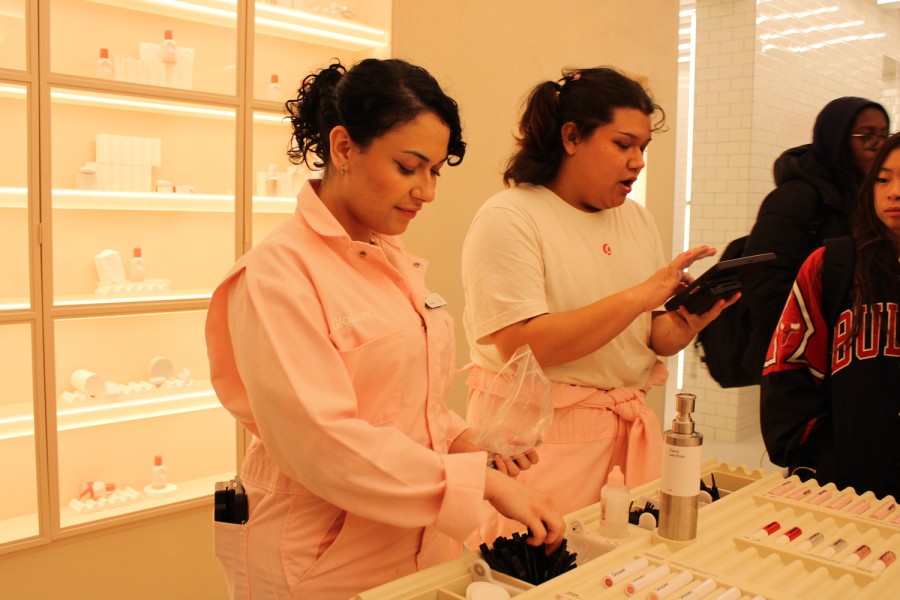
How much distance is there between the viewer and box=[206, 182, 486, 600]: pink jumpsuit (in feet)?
3.98

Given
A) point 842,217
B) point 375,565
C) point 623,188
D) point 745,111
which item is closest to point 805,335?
point 623,188

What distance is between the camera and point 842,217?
2.83 m

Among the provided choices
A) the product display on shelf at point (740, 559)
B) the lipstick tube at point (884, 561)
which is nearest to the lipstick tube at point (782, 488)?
the product display on shelf at point (740, 559)

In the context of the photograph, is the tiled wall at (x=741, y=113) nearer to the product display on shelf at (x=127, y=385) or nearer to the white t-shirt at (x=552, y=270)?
the product display on shelf at (x=127, y=385)

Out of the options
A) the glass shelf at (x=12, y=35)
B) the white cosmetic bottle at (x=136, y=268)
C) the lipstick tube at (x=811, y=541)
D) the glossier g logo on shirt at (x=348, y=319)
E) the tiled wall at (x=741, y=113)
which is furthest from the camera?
the tiled wall at (x=741, y=113)

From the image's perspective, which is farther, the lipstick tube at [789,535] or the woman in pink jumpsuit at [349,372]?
the lipstick tube at [789,535]

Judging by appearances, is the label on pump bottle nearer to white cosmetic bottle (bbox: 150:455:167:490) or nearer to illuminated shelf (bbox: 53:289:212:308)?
illuminated shelf (bbox: 53:289:212:308)

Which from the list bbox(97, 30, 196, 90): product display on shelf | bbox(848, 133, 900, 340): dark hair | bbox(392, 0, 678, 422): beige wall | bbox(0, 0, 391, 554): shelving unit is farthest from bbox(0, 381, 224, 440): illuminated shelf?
bbox(848, 133, 900, 340): dark hair

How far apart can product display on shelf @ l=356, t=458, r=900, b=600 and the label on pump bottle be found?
0.32ft

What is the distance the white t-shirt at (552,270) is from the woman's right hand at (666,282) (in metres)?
0.16

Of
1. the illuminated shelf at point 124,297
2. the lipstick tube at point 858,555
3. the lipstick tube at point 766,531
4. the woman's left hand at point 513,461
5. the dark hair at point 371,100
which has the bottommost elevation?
the lipstick tube at point 858,555

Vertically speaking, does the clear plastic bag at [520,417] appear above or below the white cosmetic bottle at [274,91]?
below

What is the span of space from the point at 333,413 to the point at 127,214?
2550 mm

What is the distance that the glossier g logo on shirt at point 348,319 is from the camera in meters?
1.29
